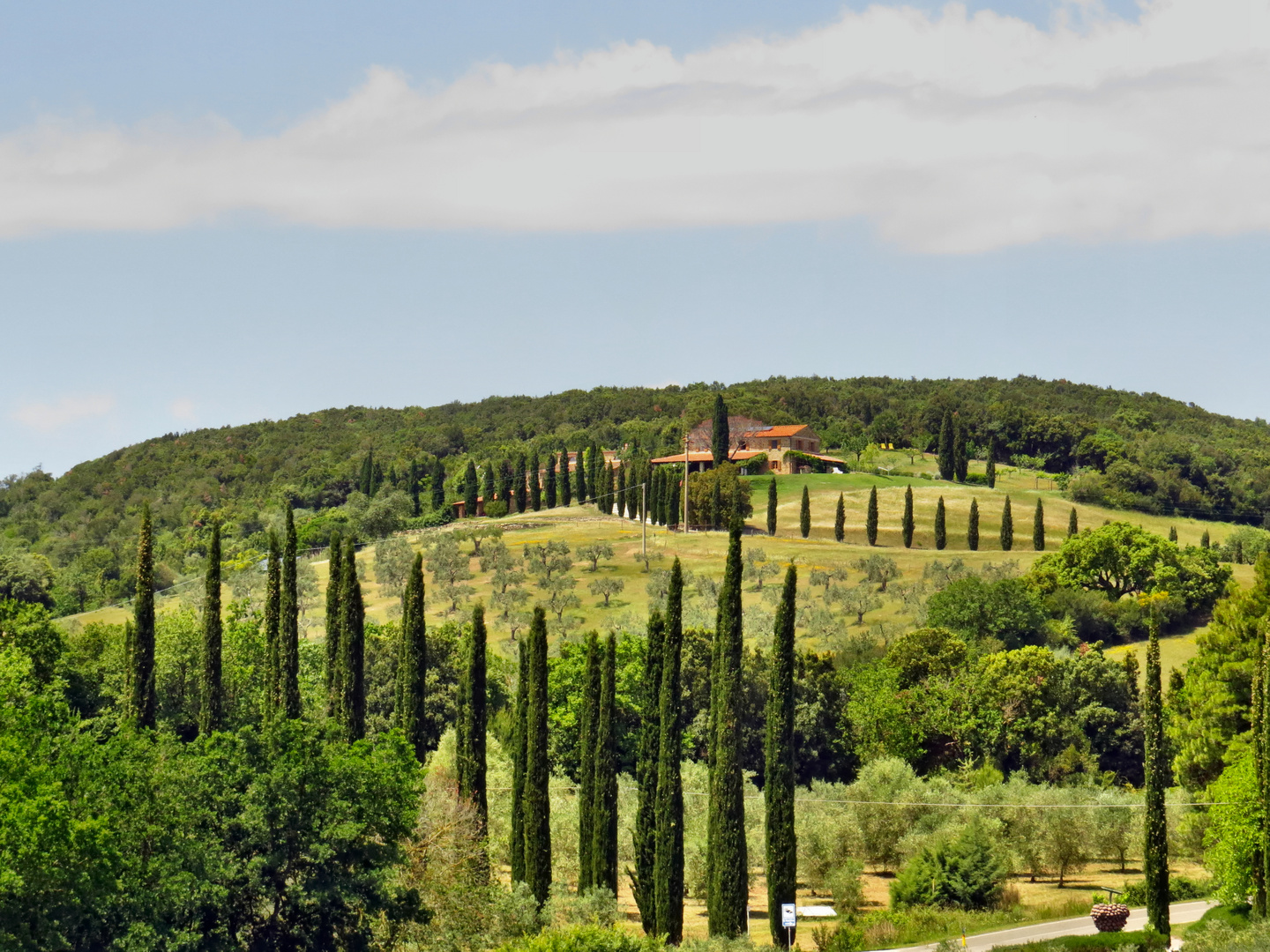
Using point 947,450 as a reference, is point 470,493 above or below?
below

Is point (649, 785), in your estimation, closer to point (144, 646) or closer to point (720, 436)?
point (144, 646)

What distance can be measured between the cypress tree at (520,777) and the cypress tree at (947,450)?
114m

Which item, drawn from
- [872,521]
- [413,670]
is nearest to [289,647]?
[413,670]

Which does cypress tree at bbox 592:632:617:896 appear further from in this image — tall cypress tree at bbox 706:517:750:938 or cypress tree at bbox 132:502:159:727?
cypress tree at bbox 132:502:159:727

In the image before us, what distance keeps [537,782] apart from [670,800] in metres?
5.24

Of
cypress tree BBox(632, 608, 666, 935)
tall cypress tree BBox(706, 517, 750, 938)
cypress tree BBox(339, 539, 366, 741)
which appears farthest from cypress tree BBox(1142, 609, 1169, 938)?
cypress tree BBox(339, 539, 366, 741)

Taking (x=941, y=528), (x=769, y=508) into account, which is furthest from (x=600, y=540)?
(x=941, y=528)

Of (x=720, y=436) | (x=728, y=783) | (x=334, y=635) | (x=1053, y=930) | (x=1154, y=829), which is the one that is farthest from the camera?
(x=720, y=436)

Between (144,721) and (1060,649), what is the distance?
166ft

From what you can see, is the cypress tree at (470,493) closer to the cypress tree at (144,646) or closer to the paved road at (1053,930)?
the cypress tree at (144,646)

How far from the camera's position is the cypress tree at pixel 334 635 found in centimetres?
5303

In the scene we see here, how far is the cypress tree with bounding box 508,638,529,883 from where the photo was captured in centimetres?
4559

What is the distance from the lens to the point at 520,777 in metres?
46.9

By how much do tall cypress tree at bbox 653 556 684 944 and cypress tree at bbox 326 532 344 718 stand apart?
15613 mm
